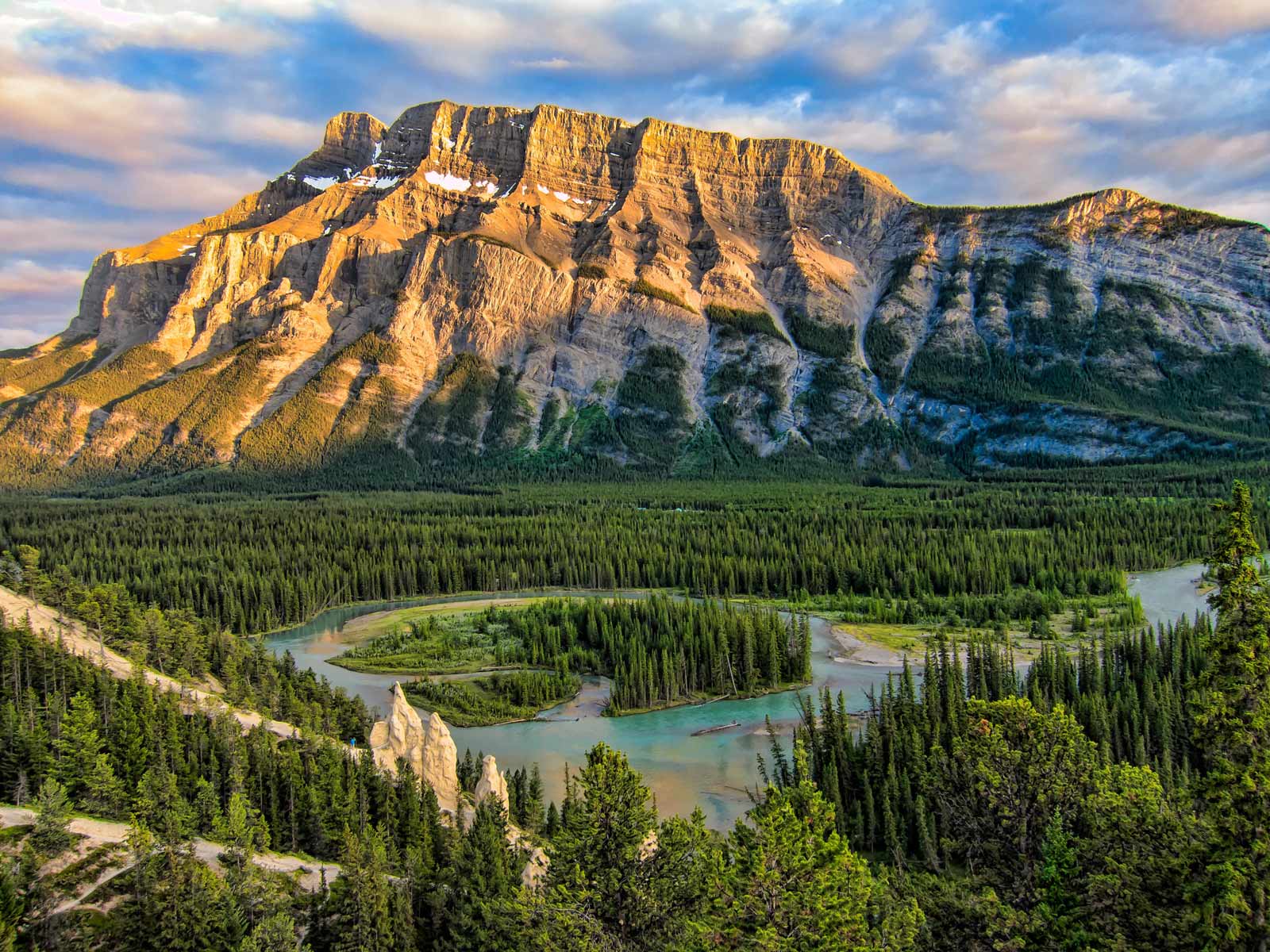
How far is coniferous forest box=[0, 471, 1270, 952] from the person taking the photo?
2297 centimetres

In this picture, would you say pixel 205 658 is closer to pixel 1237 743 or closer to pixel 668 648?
pixel 668 648

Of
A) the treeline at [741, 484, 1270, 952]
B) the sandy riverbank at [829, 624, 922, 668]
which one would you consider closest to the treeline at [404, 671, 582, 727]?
the sandy riverbank at [829, 624, 922, 668]

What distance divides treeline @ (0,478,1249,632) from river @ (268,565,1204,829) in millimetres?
20497

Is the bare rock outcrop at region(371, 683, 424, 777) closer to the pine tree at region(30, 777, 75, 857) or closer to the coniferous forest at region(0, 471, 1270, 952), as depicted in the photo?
the coniferous forest at region(0, 471, 1270, 952)

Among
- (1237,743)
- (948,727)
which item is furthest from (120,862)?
(948,727)

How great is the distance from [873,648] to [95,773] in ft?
239

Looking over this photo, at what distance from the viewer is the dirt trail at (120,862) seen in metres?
36.5

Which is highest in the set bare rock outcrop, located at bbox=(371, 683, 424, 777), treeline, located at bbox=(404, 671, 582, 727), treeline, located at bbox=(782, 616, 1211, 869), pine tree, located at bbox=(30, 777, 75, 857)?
pine tree, located at bbox=(30, 777, 75, 857)

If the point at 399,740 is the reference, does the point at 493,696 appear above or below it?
below

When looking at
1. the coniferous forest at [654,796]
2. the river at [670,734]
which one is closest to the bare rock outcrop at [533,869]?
the coniferous forest at [654,796]

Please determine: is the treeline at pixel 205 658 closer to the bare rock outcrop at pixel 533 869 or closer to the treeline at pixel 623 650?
the treeline at pixel 623 650

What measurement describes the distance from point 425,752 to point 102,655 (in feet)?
92.5

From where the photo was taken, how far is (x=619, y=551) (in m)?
144

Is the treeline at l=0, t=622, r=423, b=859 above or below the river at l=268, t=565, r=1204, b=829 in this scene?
above
